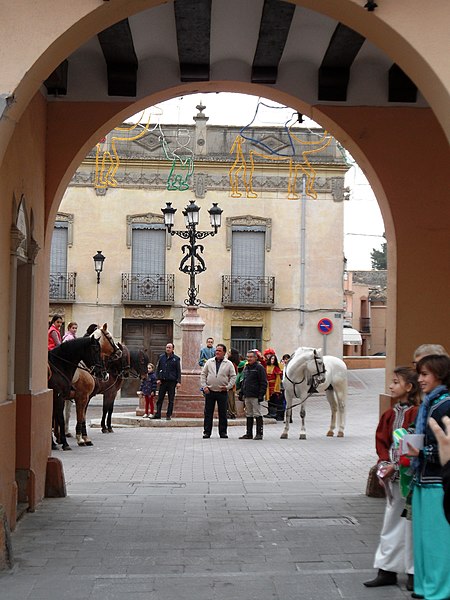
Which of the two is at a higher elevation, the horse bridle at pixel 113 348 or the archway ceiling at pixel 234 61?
the archway ceiling at pixel 234 61

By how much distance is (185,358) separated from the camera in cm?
2264

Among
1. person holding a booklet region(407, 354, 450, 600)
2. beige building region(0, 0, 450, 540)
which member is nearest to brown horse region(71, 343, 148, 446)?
beige building region(0, 0, 450, 540)

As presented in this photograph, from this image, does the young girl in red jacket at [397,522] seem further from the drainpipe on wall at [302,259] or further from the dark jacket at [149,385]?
the drainpipe on wall at [302,259]

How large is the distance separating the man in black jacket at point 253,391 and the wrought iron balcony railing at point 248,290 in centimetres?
1645

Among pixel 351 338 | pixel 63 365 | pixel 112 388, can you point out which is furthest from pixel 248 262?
pixel 63 365

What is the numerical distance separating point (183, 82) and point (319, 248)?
2471 cm

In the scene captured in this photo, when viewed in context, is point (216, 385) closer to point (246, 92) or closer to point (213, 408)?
point (213, 408)

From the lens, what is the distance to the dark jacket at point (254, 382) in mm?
17625

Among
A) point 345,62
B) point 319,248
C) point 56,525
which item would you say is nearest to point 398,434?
point 56,525

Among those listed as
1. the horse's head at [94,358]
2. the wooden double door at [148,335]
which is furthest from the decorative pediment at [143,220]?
the horse's head at [94,358]

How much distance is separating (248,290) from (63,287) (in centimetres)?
670

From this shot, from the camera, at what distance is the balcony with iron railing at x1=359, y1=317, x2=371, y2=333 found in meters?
59.0

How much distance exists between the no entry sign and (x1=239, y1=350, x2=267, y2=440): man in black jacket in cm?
1660

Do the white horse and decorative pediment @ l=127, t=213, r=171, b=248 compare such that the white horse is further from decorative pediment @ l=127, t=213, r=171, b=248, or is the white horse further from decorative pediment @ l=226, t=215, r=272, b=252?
decorative pediment @ l=127, t=213, r=171, b=248
